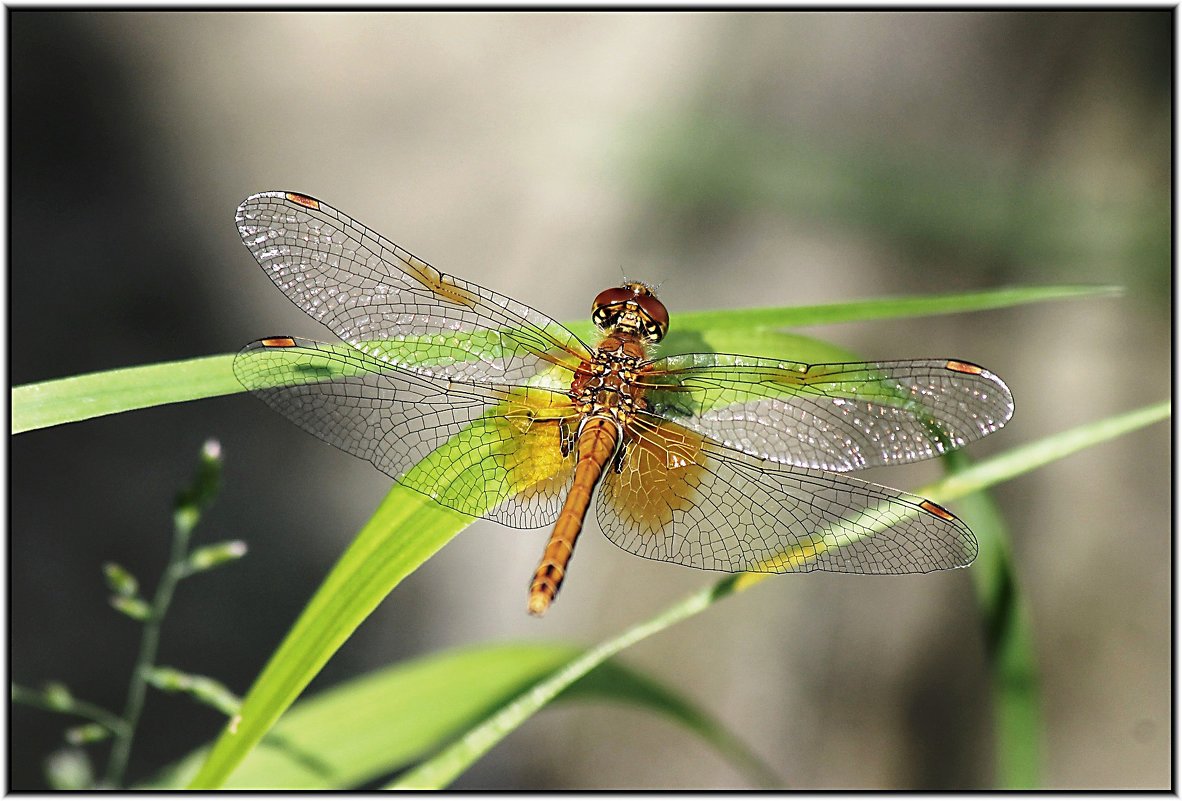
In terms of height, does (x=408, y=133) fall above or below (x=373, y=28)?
below

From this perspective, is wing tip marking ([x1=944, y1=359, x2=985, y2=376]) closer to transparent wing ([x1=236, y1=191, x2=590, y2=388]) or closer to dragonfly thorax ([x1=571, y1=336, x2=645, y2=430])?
dragonfly thorax ([x1=571, y1=336, x2=645, y2=430])

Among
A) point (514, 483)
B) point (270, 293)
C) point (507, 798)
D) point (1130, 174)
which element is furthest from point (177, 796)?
point (1130, 174)

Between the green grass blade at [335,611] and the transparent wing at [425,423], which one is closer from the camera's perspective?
the green grass blade at [335,611]

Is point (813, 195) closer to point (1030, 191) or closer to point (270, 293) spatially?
point (1030, 191)

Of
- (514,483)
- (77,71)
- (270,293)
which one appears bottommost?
(514,483)

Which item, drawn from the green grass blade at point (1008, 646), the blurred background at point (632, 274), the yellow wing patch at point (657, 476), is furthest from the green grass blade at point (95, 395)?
the blurred background at point (632, 274)

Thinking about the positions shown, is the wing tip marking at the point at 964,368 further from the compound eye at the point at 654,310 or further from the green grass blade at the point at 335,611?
the green grass blade at the point at 335,611

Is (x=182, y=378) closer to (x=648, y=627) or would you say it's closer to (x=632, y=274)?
(x=648, y=627)
